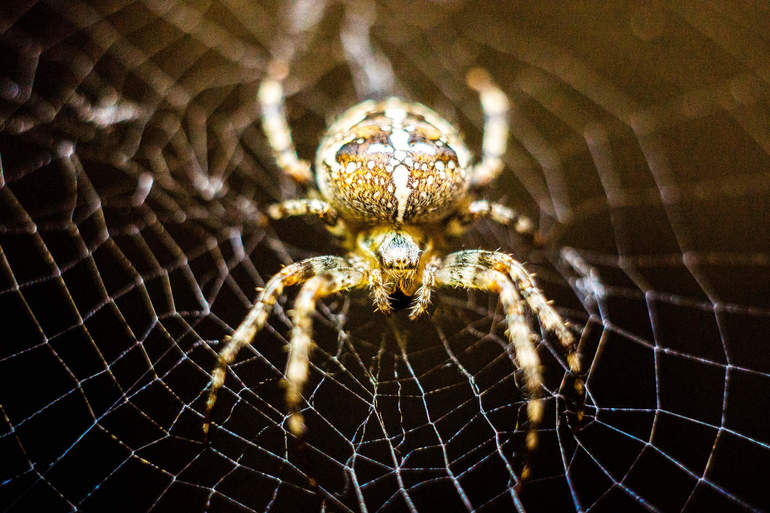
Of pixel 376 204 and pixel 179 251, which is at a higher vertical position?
pixel 376 204

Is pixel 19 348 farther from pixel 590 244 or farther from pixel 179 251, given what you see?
pixel 590 244

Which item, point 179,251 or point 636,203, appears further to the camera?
point 636,203

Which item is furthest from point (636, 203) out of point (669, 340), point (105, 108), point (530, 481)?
point (105, 108)

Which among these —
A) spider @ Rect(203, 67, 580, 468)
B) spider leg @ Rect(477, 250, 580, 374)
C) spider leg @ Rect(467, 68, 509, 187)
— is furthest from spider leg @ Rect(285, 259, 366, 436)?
spider leg @ Rect(467, 68, 509, 187)

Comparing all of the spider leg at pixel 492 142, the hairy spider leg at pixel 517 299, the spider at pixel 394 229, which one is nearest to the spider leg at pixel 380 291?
the spider at pixel 394 229

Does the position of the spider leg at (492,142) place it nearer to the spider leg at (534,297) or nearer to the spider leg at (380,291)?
the spider leg at (534,297)

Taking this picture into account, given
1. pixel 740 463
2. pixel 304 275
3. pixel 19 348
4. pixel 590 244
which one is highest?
pixel 304 275

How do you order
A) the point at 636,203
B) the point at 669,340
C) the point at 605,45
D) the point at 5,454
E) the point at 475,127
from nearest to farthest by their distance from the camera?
the point at 5,454 → the point at 669,340 → the point at 636,203 → the point at 475,127 → the point at 605,45

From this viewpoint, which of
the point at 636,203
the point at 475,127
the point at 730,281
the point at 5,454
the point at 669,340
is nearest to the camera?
the point at 5,454
